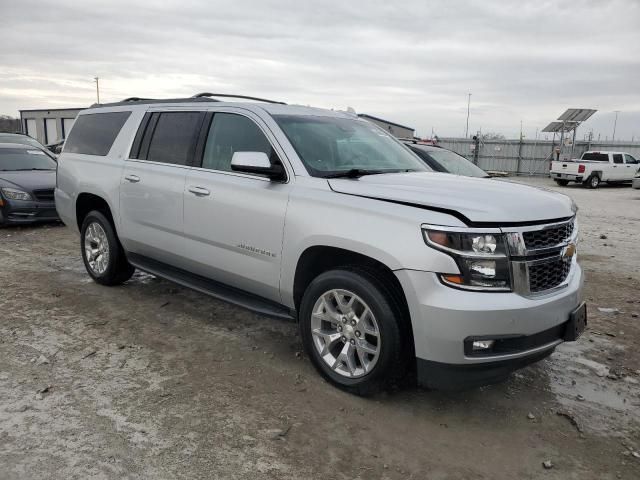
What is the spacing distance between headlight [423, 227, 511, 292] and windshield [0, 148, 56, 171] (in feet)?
31.8

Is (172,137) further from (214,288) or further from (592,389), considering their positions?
(592,389)

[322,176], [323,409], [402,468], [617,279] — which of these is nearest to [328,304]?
[323,409]

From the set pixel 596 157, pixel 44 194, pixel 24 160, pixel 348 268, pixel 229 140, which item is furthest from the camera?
pixel 596 157

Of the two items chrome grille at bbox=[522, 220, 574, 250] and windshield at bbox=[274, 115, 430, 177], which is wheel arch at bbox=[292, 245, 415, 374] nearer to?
windshield at bbox=[274, 115, 430, 177]

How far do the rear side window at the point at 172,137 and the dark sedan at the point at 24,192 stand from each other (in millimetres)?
5197

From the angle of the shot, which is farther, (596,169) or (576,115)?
(576,115)

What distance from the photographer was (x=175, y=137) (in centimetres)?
495

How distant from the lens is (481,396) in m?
3.71

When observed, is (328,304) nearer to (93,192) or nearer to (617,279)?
(93,192)

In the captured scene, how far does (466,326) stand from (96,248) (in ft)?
14.7

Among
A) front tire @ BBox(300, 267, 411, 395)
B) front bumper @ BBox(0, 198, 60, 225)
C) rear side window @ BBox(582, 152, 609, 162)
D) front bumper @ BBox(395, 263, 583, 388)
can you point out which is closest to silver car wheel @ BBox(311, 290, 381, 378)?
front tire @ BBox(300, 267, 411, 395)

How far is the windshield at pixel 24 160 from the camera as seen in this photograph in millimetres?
10238

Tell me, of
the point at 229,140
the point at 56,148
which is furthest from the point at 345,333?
the point at 56,148

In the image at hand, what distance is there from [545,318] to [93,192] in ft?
15.1
